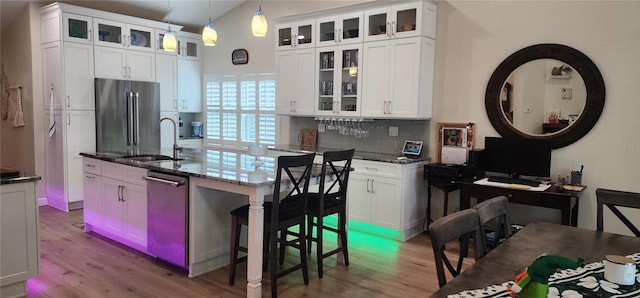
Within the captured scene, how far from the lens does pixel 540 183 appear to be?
4.01 metres

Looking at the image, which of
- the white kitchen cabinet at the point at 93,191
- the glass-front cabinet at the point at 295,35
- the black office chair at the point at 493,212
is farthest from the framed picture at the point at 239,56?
the black office chair at the point at 493,212

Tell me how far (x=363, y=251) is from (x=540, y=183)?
1.74 meters

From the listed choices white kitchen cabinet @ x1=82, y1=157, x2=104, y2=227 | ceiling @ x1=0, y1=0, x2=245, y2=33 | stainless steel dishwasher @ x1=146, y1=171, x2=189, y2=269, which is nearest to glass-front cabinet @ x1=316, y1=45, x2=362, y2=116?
ceiling @ x1=0, y1=0, x2=245, y2=33

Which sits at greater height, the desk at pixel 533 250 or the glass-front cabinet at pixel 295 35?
the glass-front cabinet at pixel 295 35

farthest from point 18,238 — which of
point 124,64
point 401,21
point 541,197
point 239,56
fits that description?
point 239,56

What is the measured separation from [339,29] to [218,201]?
2.61 m

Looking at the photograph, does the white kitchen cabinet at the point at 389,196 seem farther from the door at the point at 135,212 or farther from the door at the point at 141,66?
the door at the point at 141,66

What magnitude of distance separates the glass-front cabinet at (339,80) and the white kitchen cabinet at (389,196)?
2.51ft

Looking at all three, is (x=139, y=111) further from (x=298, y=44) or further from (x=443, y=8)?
(x=443, y=8)

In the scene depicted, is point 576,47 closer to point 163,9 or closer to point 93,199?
point 93,199

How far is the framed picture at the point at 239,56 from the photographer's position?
6629mm

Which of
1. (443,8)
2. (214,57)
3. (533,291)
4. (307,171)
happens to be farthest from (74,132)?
(533,291)

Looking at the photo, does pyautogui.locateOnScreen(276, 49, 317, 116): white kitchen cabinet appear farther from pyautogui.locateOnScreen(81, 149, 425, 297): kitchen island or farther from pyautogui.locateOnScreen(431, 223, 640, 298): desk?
pyautogui.locateOnScreen(431, 223, 640, 298): desk

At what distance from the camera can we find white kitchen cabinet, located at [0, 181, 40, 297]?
293 centimetres
